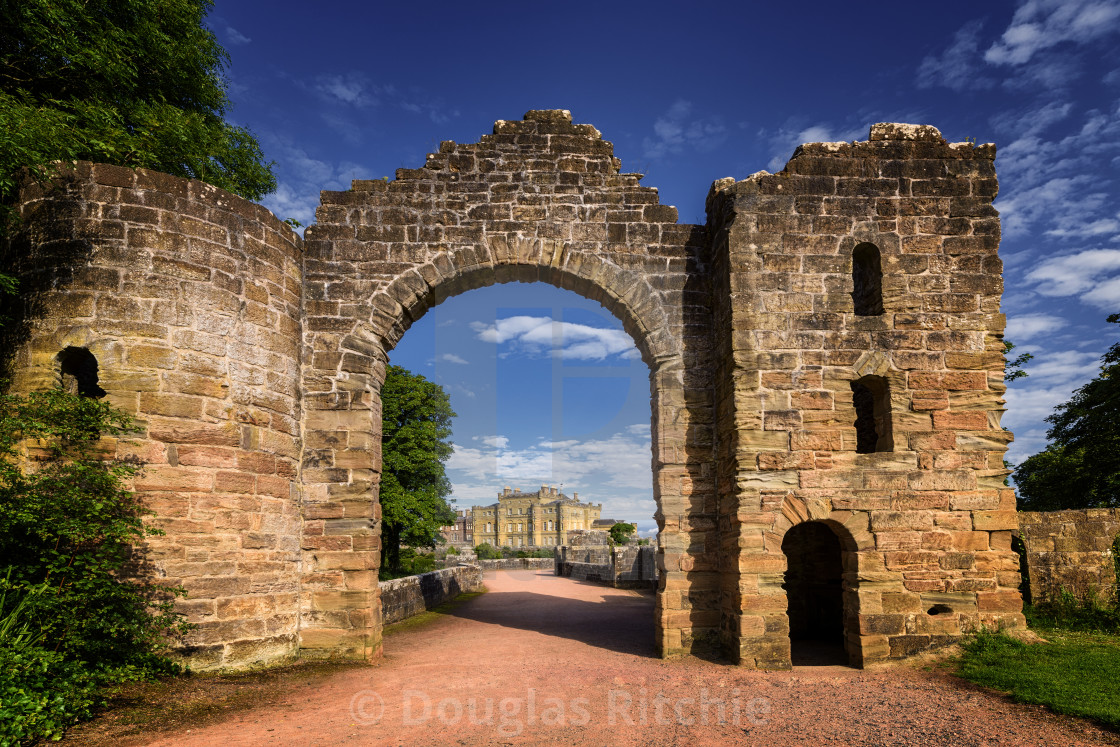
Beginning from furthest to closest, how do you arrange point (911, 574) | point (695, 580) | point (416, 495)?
point (416, 495)
point (695, 580)
point (911, 574)

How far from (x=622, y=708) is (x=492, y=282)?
5954 mm

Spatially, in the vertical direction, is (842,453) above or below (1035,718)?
above

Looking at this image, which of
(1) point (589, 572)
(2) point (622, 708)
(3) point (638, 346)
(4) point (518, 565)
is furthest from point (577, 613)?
(4) point (518, 565)

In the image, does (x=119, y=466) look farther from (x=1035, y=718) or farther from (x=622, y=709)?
(x=1035, y=718)

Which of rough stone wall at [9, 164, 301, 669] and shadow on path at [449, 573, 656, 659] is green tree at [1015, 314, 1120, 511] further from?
rough stone wall at [9, 164, 301, 669]

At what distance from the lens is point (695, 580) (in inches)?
319

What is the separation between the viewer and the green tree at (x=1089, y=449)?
15.5m

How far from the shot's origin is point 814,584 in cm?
1023

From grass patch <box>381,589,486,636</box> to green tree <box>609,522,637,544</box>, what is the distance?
1333cm

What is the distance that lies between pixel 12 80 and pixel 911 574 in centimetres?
1361

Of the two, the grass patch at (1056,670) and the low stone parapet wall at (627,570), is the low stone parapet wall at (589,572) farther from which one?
the grass patch at (1056,670)

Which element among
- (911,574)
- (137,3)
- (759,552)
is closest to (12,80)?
(137,3)

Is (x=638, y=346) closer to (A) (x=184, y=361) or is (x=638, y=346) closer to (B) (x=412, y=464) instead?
(A) (x=184, y=361)

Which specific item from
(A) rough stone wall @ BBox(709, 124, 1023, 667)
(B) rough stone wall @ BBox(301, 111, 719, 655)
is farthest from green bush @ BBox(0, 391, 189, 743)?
(A) rough stone wall @ BBox(709, 124, 1023, 667)
